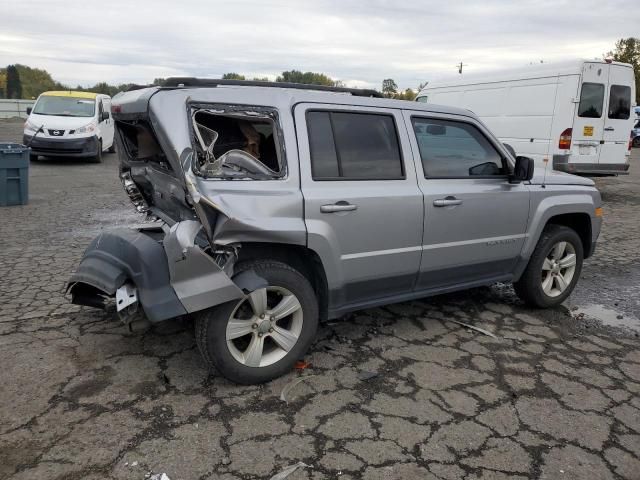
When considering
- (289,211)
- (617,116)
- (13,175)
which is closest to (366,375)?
(289,211)

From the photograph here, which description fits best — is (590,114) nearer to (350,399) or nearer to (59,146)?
(350,399)

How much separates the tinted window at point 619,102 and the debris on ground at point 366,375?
384 inches

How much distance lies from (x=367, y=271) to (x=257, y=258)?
2.69 ft

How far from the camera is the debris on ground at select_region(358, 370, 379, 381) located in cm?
348

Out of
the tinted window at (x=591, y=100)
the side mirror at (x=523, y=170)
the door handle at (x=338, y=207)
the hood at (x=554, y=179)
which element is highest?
the tinted window at (x=591, y=100)

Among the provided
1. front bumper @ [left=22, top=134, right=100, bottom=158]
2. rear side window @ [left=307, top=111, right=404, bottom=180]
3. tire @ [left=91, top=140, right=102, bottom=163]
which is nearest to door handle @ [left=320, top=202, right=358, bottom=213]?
rear side window @ [left=307, top=111, right=404, bottom=180]

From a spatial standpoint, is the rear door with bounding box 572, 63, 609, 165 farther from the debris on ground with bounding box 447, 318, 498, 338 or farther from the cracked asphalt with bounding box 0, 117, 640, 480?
the debris on ground with bounding box 447, 318, 498, 338

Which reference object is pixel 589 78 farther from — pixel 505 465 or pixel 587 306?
pixel 505 465

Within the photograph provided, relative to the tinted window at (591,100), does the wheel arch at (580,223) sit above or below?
below

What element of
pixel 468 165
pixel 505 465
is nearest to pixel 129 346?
pixel 505 465

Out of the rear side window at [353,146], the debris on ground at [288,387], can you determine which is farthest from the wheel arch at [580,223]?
the debris on ground at [288,387]

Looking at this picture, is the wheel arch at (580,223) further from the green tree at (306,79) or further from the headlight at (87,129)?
the headlight at (87,129)

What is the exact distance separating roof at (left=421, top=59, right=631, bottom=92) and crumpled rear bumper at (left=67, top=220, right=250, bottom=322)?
9667 millimetres

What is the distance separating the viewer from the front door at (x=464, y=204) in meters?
3.90
